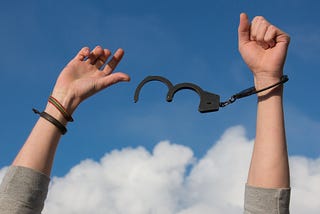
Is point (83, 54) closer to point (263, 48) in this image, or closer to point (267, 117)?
point (263, 48)

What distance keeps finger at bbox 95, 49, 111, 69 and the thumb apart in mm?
1241

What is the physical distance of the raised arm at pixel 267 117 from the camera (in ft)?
8.88

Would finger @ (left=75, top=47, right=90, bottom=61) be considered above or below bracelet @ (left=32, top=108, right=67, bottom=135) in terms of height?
above

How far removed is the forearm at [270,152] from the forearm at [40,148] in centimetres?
135

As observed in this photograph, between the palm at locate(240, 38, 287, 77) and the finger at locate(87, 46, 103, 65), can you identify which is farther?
the finger at locate(87, 46, 103, 65)

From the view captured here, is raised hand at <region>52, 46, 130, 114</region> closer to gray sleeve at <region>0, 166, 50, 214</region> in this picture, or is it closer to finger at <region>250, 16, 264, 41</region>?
gray sleeve at <region>0, 166, 50, 214</region>

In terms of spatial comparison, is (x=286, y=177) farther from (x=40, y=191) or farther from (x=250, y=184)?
(x=40, y=191)

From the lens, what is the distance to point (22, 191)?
277 cm

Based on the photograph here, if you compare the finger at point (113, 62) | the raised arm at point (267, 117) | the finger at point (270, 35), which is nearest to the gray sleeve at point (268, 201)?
the raised arm at point (267, 117)

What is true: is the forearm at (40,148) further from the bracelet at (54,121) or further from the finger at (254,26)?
the finger at (254,26)

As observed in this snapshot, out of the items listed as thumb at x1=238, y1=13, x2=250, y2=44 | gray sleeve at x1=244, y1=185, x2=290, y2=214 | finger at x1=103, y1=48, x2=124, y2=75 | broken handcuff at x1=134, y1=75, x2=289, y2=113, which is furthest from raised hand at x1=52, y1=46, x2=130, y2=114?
gray sleeve at x1=244, y1=185, x2=290, y2=214

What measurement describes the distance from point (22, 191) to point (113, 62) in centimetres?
153

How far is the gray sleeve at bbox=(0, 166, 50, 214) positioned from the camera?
2730 mm

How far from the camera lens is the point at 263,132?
9.28ft
